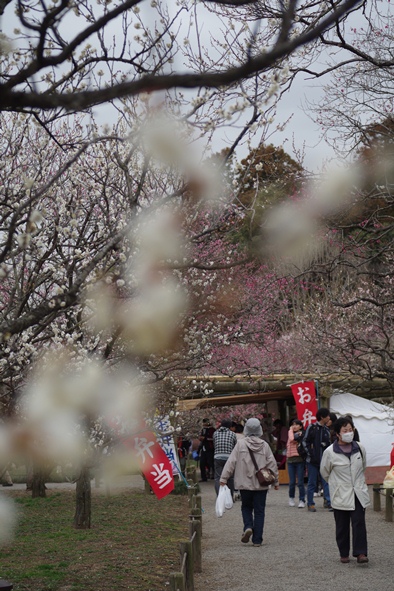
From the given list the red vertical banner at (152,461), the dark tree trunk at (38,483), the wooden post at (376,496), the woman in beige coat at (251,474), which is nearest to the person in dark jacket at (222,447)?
the red vertical banner at (152,461)

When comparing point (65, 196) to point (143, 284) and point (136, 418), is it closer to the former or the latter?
point (136, 418)

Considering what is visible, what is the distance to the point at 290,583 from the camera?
8414mm

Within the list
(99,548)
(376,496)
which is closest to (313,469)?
(376,496)

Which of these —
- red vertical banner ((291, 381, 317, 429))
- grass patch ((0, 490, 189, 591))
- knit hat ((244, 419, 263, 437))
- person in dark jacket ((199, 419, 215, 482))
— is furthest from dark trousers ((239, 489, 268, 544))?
person in dark jacket ((199, 419, 215, 482))

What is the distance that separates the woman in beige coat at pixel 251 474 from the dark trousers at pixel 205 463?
1452cm

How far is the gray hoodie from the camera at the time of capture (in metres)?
10.7

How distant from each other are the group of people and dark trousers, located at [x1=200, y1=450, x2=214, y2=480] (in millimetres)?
9457

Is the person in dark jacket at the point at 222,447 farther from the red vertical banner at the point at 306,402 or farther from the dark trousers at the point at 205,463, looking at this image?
the dark trousers at the point at 205,463

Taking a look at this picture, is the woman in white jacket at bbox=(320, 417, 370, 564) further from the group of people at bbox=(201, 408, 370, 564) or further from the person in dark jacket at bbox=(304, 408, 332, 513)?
the person in dark jacket at bbox=(304, 408, 332, 513)

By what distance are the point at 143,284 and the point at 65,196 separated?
172 inches

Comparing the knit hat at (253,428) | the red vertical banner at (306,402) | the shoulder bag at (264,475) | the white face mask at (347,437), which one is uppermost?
the red vertical banner at (306,402)

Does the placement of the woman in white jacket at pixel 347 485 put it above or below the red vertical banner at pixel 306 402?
below

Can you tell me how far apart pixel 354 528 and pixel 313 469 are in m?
5.64

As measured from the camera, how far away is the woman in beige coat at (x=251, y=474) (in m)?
10.7
